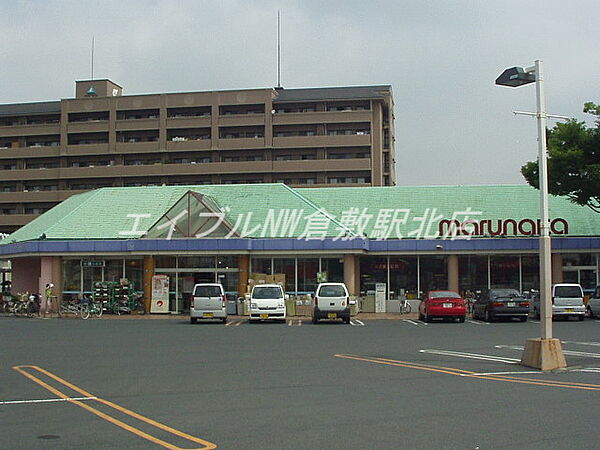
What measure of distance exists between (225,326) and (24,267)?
20.2 meters

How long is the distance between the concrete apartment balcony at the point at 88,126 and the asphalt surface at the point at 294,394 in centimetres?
5974

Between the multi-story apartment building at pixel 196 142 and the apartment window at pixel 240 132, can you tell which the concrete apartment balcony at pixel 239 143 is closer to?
the multi-story apartment building at pixel 196 142

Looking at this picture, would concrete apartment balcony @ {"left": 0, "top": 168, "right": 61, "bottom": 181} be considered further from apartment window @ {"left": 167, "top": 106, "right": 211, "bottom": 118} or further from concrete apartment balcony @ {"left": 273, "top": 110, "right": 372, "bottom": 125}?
concrete apartment balcony @ {"left": 273, "top": 110, "right": 372, "bottom": 125}

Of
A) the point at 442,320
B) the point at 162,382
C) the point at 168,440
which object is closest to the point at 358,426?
the point at 168,440

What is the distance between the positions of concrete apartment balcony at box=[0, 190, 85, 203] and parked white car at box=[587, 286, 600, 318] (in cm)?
5787

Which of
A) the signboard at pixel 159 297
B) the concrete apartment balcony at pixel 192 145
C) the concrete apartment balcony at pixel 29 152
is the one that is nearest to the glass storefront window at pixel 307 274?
the signboard at pixel 159 297

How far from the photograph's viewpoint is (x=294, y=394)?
1173cm

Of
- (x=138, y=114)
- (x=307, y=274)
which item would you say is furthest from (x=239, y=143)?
(x=307, y=274)

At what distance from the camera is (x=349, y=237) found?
121 ft

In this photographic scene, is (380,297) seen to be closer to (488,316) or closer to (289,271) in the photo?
(289,271)

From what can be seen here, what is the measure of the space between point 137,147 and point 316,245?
44.9m

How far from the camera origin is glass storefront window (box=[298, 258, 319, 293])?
3838 centimetres

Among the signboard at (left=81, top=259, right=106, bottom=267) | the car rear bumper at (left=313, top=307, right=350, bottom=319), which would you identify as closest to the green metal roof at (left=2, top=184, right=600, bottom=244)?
the signboard at (left=81, top=259, right=106, bottom=267)

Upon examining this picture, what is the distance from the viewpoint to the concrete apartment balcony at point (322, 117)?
7444cm
